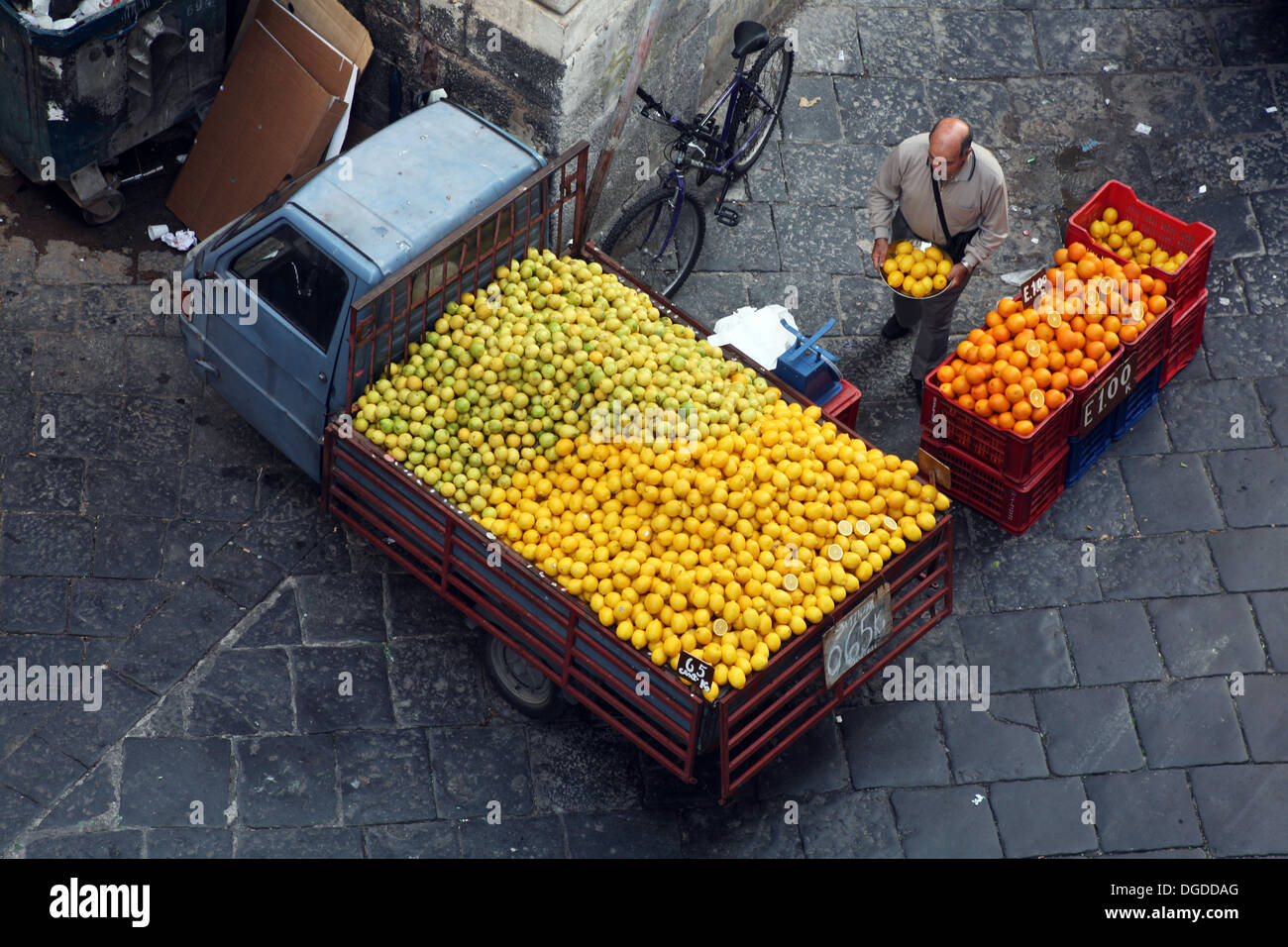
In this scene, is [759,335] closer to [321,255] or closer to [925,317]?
[925,317]

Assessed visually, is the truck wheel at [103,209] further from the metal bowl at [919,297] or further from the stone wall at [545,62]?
the metal bowl at [919,297]

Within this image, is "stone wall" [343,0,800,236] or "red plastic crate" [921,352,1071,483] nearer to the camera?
"red plastic crate" [921,352,1071,483]

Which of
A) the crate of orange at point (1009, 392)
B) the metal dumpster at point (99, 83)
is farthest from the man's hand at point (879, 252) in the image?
the metal dumpster at point (99, 83)

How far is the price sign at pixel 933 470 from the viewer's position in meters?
8.05

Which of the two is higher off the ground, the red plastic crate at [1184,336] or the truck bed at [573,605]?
the red plastic crate at [1184,336]

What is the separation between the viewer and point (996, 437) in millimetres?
8508

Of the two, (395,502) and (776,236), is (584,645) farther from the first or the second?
(776,236)

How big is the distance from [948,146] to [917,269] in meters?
0.82

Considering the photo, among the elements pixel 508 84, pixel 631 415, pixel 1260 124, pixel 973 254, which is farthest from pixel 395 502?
pixel 1260 124

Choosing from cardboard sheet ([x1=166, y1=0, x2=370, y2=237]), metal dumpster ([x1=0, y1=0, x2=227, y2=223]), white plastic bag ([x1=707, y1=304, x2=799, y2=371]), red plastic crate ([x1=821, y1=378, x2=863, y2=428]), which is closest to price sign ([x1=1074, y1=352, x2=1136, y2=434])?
red plastic crate ([x1=821, y1=378, x2=863, y2=428])

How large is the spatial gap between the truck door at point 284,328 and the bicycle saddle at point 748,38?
3334mm

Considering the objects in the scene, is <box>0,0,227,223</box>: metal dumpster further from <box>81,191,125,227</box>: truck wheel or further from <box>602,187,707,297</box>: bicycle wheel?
<box>602,187,707,297</box>: bicycle wheel

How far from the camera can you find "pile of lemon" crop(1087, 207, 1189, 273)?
923 centimetres

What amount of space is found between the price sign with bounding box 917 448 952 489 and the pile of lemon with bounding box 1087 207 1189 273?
1972mm
